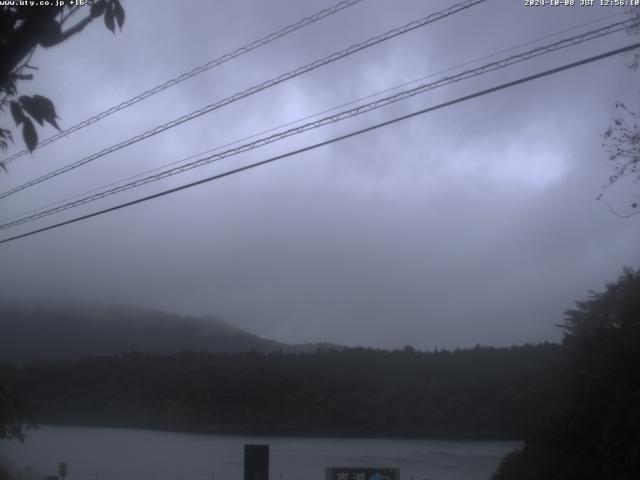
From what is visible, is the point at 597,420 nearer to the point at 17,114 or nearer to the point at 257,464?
the point at 257,464

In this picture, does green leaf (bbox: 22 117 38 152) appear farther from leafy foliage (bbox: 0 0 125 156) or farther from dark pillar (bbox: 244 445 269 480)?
dark pillar (bbox: 244 445 269 480)

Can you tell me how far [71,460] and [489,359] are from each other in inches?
813

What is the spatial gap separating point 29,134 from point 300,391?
4231 centimetres

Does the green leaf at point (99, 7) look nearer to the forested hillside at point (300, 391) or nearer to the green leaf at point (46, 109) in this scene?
the green leaf at point (46, 109)

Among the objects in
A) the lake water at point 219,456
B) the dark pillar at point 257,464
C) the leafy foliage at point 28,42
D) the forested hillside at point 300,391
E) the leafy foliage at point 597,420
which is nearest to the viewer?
the leafy foliage at point 28,42

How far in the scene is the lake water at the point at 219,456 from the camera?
28516 mm

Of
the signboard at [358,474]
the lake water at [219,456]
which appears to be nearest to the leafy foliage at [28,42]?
the signboard at [358,474]

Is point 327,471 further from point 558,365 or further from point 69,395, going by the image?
point 69,395

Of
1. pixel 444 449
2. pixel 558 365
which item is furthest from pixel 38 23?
pixel 444 449

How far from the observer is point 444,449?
3284 cm

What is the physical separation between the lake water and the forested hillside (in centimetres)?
151

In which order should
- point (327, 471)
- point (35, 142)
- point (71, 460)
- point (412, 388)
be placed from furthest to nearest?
point (412, 388)
point (71, 460)
point (327, 471)
point (35, 142)

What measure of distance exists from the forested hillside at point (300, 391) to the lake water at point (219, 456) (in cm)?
151

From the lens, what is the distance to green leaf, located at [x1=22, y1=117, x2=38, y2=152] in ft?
13.0
